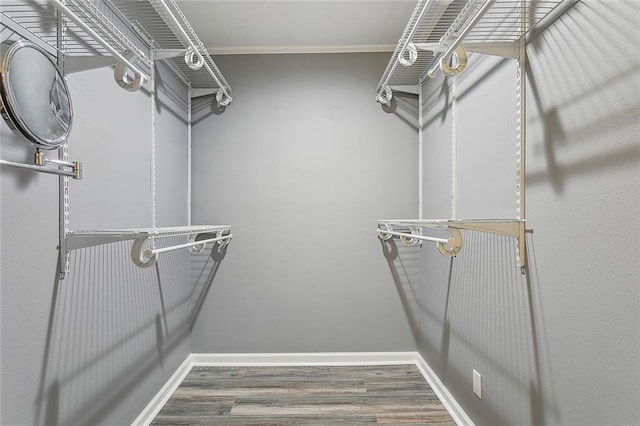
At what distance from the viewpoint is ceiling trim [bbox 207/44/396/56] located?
2.20 meters

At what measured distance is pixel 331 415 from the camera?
1.66 m

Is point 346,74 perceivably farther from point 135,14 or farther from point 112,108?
point 112,108

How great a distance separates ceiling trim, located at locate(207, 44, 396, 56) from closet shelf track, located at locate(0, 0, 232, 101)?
0.47 m

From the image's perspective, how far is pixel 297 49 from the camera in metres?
2.21

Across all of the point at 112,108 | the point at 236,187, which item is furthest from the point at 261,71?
the point at 112,108

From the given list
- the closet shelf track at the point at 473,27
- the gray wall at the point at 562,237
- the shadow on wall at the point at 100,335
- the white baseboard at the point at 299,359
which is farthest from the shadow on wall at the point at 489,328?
the shadow on wall at the point at 100,335

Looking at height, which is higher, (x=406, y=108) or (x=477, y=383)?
(x=406, y=108)

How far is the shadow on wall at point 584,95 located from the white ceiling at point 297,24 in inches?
39.2

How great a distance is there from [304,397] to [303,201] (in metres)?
1.14

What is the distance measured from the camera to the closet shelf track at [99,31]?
2.93 ft

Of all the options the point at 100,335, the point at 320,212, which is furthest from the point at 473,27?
the point at 100,335

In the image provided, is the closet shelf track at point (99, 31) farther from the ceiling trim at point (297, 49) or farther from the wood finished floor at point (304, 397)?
the wood finished floor at point (304, 397)

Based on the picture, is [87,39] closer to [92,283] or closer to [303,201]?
[92,283]

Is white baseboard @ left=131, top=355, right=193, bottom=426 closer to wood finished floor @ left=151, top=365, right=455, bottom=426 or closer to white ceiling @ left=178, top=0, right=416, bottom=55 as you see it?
wood finished floor @ left=151, top=365, right=455, bottom=426
